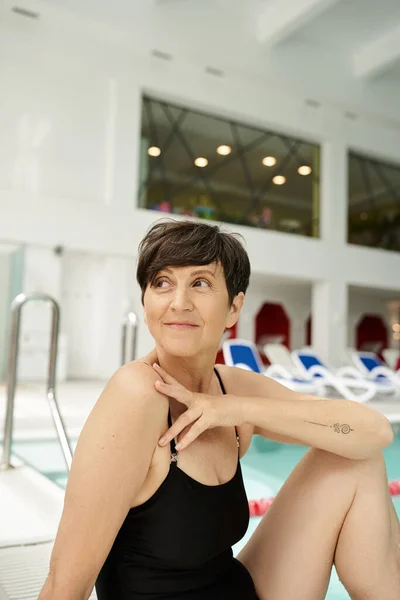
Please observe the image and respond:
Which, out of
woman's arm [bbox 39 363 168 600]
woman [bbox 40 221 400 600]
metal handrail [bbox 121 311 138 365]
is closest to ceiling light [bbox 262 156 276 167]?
metal handrail [bbox 121 311 138 365]

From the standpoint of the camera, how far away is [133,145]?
39.2ft

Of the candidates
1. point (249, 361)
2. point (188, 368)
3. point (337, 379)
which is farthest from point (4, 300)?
point (188, 368)

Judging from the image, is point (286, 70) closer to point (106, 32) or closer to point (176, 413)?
point (106, 32)

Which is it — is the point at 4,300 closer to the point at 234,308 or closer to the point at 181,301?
the point at 234,308

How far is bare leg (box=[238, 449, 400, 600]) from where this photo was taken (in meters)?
1.40

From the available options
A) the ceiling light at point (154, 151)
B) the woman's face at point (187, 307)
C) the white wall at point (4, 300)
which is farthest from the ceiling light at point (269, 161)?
the woman's face at point (187, 307)

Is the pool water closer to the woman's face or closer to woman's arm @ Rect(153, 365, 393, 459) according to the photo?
woman's arm @ Rect(153, 365, 393, 459)

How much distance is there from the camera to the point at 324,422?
1.43 m

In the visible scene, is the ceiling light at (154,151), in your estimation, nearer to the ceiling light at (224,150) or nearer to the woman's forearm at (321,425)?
the ceiling light at (224,150)

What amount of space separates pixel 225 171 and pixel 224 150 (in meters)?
0.57

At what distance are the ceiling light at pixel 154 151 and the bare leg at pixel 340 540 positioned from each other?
476 inches

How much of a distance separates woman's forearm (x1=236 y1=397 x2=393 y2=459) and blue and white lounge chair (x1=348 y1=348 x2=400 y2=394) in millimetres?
7084

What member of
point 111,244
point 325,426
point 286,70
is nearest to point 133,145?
point 111,244

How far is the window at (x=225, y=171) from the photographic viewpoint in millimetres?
12844
